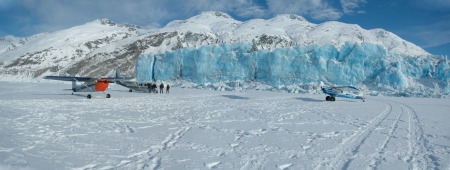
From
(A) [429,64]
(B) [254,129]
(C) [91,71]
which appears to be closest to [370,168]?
(B) [254,129]

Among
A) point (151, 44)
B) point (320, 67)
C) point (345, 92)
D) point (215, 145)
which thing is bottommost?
point (215, 145)

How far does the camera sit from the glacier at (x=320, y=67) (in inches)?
1039

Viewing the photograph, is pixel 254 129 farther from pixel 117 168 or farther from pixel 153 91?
pixel 153 91

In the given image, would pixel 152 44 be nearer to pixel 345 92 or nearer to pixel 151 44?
pixel 151 44

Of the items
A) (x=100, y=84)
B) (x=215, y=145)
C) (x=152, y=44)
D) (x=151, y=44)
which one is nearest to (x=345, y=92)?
(x=215, y=145)

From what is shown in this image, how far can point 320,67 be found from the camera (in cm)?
2852

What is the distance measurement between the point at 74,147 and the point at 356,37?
82163 mm

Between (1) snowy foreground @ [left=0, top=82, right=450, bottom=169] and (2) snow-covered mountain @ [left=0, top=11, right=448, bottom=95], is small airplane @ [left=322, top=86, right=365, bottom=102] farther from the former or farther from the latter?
(2) snow-covered mountain @ [left=0, top=11, right=448, bottom=95]

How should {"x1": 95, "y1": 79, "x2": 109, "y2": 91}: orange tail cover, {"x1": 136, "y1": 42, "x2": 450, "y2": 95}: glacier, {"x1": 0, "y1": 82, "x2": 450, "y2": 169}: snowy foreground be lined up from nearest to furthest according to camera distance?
{"x1": 0, "y1": 82, "x2": 450, "y2": 169}: snowy foreground → {"x1": 95, "y1": 79, "x2": 109, "y2": 91}: orange tail cover → {"x1": 136, "y1": 42, "x2": 450, "y2": 95}: glacier

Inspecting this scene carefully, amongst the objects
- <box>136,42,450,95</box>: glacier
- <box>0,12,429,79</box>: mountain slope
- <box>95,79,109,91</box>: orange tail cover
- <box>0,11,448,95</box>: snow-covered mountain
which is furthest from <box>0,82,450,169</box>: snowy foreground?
<box>0,12,429,79</box>: mountain slope

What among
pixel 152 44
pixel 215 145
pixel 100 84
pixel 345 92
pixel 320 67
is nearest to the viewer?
pixel 215 145

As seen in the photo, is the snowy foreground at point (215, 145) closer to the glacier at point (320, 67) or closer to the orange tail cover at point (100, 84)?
the orange tail cover at point (100, 84)

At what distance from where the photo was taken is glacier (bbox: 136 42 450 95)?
1039 inches

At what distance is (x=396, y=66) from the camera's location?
88.0 ft
